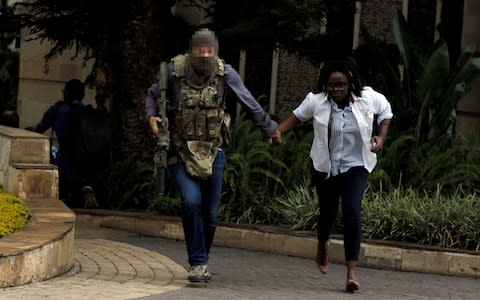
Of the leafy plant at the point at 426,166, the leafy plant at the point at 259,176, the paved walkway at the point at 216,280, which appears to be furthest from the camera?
the leafy plant at the point at 426,166

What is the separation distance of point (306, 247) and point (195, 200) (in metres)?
2.44

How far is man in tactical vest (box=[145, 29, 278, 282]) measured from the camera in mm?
8031

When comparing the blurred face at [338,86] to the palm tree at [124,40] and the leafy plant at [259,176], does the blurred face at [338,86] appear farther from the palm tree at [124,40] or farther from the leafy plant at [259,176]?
the palm tree at [124,40]

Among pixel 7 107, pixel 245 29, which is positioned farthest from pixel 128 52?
pixel 7 107

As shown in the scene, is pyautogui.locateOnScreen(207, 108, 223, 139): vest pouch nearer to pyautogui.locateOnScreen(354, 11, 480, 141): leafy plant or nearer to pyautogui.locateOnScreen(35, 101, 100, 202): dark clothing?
pyautogui.locateOnScreen(35, 101, 100, 202): dark clothing

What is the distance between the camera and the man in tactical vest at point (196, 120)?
8.03m

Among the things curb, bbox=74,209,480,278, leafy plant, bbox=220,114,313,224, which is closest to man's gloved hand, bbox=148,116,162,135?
curb, bbox=74,209,480,278

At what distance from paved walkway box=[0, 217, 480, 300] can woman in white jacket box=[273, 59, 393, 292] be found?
503 mm

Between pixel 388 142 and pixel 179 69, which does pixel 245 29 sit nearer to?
pixel 388 142

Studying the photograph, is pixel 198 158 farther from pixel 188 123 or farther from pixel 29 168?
pixel 29 168

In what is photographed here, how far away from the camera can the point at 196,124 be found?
804cm

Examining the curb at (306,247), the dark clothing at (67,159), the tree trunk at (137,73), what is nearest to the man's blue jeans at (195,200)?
the curb at (306,247)

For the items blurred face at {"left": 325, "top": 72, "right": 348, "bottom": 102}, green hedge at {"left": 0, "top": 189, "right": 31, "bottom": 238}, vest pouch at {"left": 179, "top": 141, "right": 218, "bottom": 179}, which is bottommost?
green hedge at {"left": 0, "top": 189, "right": 31, "bottom": 238}

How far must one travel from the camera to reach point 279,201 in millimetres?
11203
